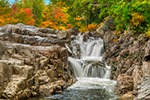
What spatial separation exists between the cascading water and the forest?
3.94 m

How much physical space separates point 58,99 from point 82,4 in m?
23.6

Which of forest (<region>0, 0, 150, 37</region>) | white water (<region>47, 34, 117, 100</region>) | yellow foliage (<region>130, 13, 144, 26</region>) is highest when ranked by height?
forest (<region>0, 0, 150, 37</region>)

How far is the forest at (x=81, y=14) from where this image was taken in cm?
1146

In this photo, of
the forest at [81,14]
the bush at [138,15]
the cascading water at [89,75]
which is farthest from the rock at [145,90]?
the bush at [138,15]

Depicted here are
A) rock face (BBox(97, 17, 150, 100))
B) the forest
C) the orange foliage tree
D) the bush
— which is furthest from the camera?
the orange foliage tree

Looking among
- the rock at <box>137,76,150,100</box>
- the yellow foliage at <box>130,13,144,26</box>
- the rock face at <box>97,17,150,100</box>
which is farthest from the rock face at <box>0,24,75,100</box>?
the yellow foliage at <box>130,13,144,26</box>

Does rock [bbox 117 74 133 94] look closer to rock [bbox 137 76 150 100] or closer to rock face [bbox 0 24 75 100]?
rock [bbox 137 76 150 100]

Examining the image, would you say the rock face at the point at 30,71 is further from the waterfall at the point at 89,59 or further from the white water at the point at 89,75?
the waterfall at the point at 89,59

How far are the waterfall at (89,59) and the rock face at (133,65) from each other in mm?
1133

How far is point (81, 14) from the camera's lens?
2961 centimetres

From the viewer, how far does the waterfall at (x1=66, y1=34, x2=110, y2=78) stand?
1270 centimetres

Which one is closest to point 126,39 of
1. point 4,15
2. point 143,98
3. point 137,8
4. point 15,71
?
point 137,8

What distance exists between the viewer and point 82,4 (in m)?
27.7

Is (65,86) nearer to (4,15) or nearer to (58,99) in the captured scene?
(58,99)
